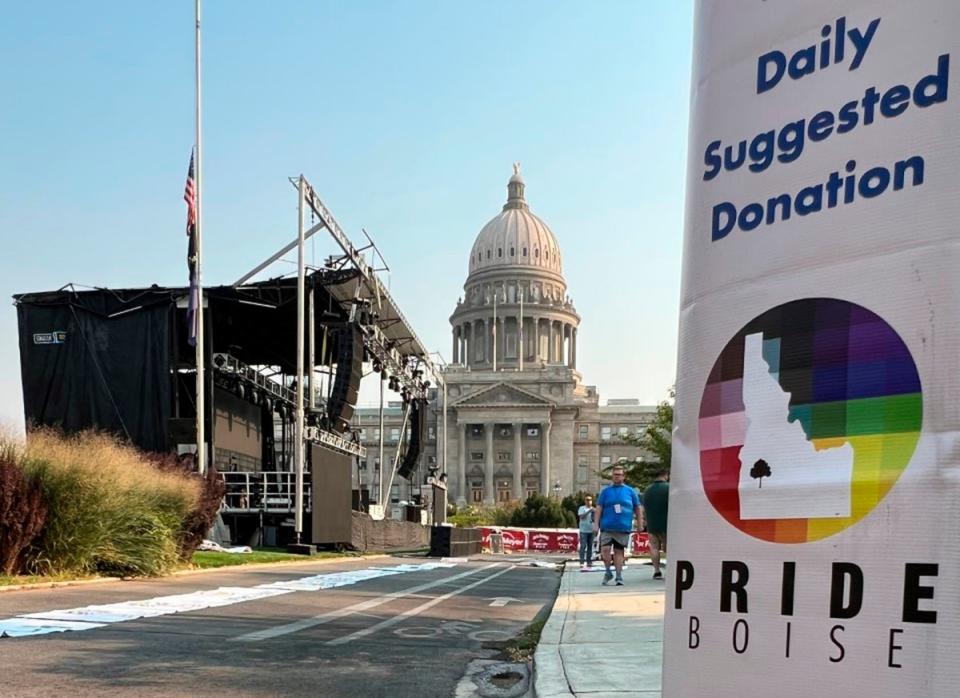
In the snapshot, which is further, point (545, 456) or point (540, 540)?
point (545, 456)

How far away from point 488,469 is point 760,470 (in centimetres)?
11382

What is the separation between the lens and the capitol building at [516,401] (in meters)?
115

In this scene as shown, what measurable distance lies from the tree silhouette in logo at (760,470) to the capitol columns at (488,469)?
112 metres

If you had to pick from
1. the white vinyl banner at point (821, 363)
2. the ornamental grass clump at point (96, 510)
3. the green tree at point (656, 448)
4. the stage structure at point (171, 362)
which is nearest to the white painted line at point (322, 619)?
the ornamental grass clump at point (96, 510)

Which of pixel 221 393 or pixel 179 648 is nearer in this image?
pixel 179 648

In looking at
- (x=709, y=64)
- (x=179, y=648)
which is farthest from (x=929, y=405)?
(x=179, y=648)

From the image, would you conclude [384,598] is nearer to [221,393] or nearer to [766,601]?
[766,601]

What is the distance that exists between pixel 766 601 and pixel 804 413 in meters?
0.52

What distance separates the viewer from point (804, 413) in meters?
2.46

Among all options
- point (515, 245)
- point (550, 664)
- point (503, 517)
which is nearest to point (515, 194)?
point (515, 245)

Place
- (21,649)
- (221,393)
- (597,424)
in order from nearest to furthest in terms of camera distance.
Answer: (21,649)
(221,393)
(597,424)

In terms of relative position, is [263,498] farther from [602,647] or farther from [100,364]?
[602,647]

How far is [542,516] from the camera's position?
217ft

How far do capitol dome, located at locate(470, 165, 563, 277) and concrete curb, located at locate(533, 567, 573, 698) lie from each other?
403 ft
